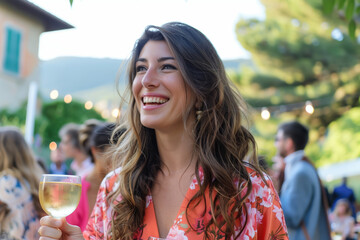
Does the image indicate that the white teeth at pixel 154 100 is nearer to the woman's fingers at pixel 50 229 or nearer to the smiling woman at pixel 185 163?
the smiling woman at pixel 185 163

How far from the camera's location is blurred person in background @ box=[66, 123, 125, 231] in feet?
11.6

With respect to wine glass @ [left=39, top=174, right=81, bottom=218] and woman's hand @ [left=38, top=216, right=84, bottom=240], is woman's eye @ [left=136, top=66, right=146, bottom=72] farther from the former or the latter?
woman's hand @ [left=38, top=216, right=84, bottom=240]

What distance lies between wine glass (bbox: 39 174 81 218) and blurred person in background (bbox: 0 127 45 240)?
6.54 feet

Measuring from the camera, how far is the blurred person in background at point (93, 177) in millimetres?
3535

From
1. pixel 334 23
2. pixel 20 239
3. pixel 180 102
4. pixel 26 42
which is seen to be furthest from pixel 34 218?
pixel 334 23

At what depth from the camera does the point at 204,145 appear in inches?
84.9

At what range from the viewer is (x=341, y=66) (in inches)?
673

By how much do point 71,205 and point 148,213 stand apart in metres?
0.40

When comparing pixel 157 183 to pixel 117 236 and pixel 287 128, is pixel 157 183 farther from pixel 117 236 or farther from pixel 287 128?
pixel 287 128

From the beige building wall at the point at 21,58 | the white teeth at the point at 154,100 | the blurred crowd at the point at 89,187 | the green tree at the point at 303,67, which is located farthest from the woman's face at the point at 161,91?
the green tree at the point at 303,67

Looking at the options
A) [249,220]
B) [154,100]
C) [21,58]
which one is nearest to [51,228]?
[154,100]

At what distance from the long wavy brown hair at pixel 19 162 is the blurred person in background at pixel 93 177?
352 mm

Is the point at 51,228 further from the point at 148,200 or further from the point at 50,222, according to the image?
the point at 148,200

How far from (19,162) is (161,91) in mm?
2144
